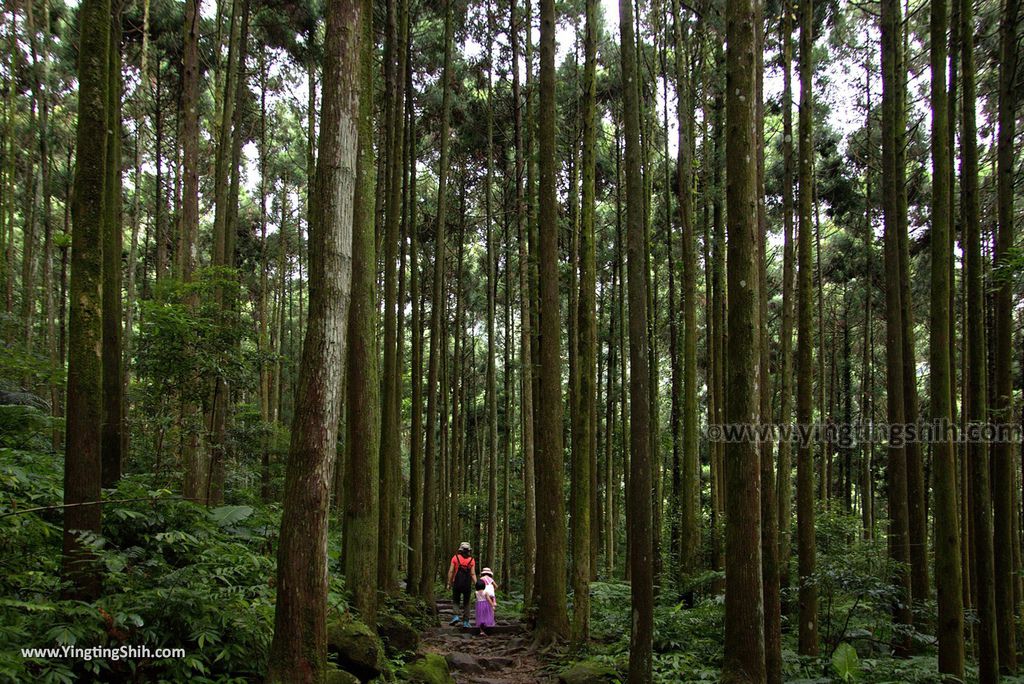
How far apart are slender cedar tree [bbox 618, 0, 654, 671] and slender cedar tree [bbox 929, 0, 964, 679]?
11.2 ft

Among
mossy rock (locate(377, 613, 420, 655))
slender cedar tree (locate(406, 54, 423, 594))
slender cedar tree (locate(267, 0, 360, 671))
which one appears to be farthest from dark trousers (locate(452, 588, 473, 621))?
slender cedar tree (locate(267, 0, 360, 671))

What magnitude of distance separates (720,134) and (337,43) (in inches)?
476

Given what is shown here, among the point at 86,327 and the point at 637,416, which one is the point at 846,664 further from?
the point at 86,327

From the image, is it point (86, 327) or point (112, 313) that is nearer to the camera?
point (86, 327)

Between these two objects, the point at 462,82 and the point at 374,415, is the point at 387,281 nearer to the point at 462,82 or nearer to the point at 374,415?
the point at 374,415

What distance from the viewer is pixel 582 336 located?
9.81 meters

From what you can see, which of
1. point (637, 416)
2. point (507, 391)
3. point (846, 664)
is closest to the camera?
point (637, 416)

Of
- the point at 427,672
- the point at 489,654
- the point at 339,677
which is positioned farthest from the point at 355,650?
the point at 489,654

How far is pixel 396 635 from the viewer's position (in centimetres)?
864

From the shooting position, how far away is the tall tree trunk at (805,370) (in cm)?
768

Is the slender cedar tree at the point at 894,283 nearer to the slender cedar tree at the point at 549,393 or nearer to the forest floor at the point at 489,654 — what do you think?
the slender cedar tree at the point at 549,393

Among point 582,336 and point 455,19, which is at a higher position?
point 455,19

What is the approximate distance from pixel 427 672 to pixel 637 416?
12.5 feet

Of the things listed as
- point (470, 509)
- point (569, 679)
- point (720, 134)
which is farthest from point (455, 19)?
point (470, 509)
